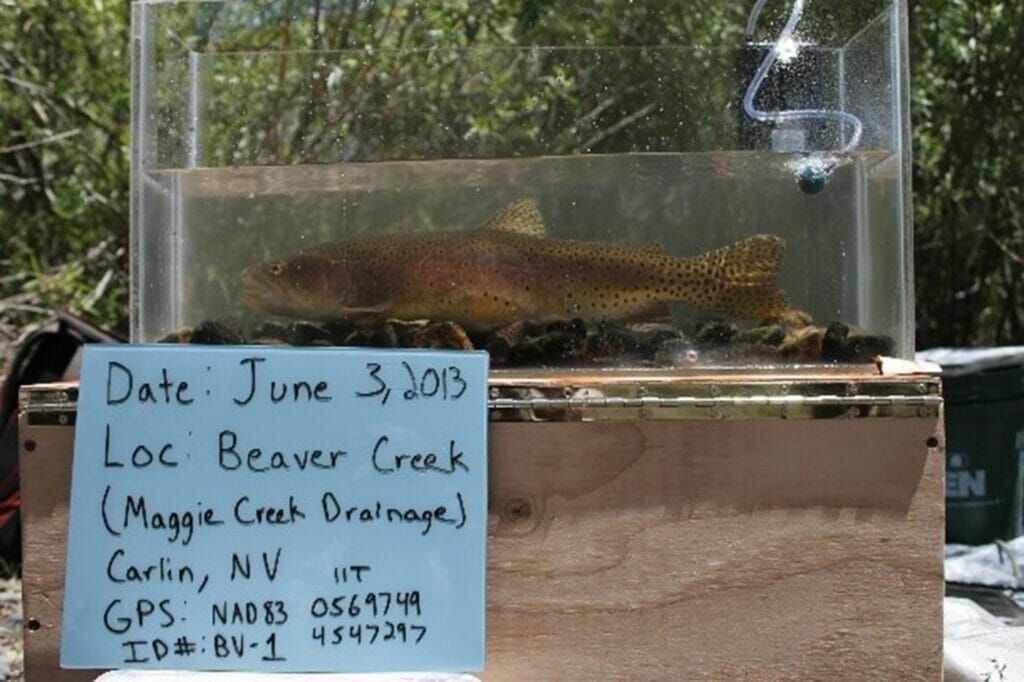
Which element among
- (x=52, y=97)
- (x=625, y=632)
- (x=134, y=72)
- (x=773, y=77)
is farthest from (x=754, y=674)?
(x=52, y=97)

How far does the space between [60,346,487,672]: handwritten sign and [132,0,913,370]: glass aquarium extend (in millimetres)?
144

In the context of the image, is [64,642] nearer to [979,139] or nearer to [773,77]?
[773,77]

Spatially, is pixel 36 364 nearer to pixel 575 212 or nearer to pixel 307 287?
pixel 307 287

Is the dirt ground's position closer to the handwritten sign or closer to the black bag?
the black bag

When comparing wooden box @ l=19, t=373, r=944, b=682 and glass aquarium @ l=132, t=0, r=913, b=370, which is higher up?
glass aquarium @ l=132, t=0, r=913, b=370

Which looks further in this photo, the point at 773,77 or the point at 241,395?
the point at 773,77

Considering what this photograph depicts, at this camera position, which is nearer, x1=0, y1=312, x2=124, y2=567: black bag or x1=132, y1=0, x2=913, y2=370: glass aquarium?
x1=132, y1=0, x2=913, y2=370: glass aquarium

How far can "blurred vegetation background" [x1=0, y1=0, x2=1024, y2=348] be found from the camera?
4.38 meters

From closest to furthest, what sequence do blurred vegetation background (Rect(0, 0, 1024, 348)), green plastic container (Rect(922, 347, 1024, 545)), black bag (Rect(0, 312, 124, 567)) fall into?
black bag (Rect(0, 312, 124, 567))
green plastic container (Rect(922, 347, 1024, 545))
blurred vegetation background (Rect(0, 0, 1024, 348))

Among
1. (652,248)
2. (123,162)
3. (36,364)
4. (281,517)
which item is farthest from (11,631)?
(652,248)

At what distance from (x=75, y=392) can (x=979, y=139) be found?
13.3 feet

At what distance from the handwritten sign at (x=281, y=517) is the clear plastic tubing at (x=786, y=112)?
474 millimetres

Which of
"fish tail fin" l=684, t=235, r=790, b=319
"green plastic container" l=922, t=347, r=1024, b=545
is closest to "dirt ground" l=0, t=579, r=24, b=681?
"fish tail fin" l=684, t=235, r=790, b=319

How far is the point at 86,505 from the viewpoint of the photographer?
132cm
